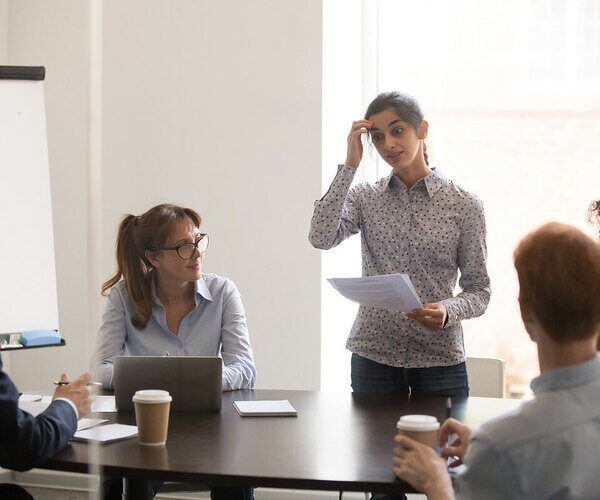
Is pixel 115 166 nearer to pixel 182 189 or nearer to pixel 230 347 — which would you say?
pixel 182 189

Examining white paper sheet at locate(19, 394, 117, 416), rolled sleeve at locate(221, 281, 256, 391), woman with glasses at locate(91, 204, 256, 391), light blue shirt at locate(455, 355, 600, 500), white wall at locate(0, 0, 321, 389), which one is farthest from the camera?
white wall at locate(0, 0, 321, 389)

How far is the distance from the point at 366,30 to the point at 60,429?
2707mm

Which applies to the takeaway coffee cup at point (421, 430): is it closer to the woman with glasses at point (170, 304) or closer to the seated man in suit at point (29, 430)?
the seated man in suit at point (29, 430)

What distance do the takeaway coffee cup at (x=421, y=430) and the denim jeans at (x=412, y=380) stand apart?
83 centimetres

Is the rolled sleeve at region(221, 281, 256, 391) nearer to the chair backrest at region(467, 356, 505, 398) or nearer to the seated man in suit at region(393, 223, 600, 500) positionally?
the chair backrest at region(467, 356, 505, 398)

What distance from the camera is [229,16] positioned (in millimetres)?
3521

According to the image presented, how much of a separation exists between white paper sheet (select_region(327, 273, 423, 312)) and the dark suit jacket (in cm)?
82

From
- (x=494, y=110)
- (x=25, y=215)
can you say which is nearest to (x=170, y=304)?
(x=25, y=215)

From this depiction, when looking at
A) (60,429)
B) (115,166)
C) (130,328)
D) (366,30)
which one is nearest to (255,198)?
(115,166)

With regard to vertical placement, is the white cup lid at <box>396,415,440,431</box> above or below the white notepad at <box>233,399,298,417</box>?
above

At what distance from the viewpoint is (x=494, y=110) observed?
11.7 ft

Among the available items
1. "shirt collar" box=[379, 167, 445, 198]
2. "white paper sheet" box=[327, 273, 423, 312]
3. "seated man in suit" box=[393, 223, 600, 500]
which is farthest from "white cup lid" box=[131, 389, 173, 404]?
"shirt collar" box=[379, 167, 445, 198]

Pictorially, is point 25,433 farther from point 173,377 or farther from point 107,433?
point 173,377

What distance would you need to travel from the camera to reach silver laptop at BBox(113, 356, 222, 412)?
1.96 meters
